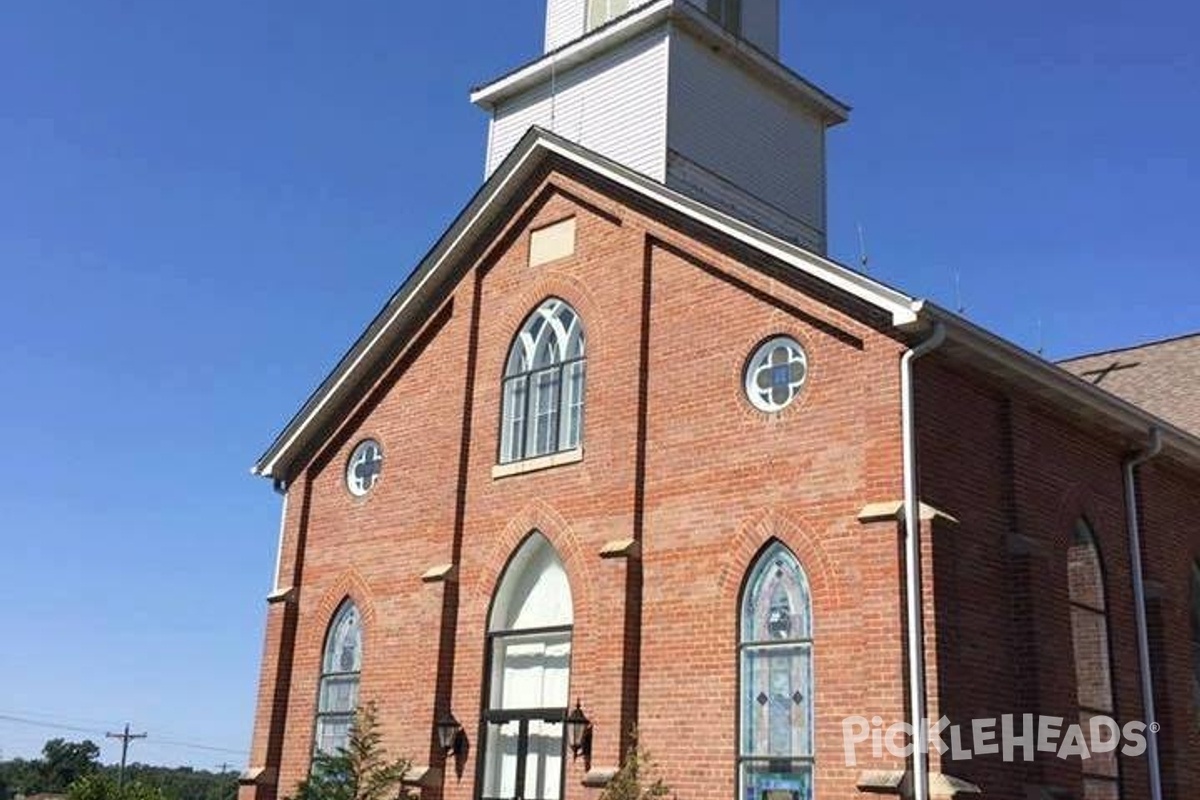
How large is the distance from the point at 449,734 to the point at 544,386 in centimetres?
461

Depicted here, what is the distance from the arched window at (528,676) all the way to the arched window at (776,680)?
9.06 feet

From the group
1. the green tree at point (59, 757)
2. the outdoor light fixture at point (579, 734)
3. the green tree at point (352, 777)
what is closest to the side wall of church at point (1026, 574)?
the outdoor light fixture at point (579, 734)

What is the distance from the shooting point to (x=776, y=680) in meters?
13.4

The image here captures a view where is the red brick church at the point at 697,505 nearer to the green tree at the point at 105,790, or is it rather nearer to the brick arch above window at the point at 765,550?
the brick arch above window at the point at 765,550

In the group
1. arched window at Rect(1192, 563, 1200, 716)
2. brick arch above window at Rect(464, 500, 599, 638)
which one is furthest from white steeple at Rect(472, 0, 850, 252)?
arched window at Rect(1192, 563, 1200, 716)

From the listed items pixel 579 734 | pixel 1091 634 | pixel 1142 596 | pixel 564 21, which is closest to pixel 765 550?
pixel 579 734

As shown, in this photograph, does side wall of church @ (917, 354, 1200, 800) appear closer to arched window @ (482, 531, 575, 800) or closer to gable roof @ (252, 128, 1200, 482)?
gable roof @ (252, 128, 1200, 482)

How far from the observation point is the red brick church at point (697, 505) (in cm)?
1304

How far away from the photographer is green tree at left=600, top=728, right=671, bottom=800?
44.3 feet

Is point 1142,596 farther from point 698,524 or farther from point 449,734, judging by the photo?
point 449,734

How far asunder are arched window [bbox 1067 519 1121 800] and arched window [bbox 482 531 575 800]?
6008 mm

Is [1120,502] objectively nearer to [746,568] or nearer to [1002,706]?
[1002,706]

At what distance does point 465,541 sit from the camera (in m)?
17.2

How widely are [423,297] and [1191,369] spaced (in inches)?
513
